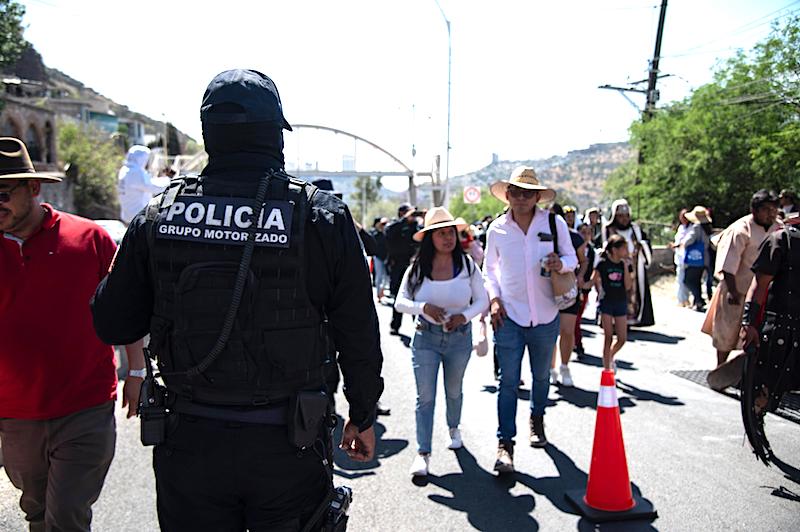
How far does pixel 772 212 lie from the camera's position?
712 centimetres

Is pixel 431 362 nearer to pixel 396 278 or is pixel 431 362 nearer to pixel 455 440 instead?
pixel 455 440

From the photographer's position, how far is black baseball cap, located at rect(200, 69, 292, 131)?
2.46 meters

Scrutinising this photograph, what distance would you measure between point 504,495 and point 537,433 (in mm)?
1014

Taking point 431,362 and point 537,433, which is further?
point 537,433

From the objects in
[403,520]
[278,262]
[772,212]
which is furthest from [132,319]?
[772,212]

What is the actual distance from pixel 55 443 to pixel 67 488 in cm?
21

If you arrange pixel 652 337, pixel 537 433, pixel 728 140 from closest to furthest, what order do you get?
1. pixel 537 433
2. pixel 652 337
3. pixel 728 140

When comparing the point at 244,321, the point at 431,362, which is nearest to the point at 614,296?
the point at 431,362

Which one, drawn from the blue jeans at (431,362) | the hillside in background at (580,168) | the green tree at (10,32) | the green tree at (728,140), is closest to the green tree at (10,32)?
Result: the green tree at (10,32)

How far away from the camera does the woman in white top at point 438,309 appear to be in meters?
5.27

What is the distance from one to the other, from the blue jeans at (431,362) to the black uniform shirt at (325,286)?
2771 mm

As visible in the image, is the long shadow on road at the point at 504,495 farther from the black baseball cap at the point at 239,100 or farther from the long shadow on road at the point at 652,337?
the long shadow on road at the point at 652,337

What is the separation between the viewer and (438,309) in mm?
5223

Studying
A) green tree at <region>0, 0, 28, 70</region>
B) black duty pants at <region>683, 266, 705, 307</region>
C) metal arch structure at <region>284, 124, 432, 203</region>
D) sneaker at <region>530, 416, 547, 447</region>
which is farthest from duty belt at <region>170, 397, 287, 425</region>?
metal arch structure at <region>284, 124, 432, 203</region>
